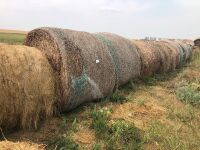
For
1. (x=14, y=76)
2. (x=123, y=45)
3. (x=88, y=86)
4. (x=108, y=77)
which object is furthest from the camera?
(x=123, y=45)

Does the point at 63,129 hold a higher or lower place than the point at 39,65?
lower

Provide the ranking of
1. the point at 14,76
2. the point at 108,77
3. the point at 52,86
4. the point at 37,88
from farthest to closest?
the point at 108,77
the point at 52,86
the point at 37,88
the point at 14,76

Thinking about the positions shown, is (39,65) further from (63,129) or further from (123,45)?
(123,45)

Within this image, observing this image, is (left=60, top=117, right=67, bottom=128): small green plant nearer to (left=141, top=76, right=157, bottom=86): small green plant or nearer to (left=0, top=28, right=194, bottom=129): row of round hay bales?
(left=0, top=28, right=194, bottom=129): row of round hay bales

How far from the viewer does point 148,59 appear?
1400 cm

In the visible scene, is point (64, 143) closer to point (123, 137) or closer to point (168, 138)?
point (123, 137)

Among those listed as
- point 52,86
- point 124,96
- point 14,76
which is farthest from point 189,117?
point 14,76

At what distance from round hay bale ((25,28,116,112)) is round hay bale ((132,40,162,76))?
4125 mm

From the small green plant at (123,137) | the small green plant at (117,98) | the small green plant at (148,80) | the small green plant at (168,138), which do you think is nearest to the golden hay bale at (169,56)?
the small green plant at (148,80)

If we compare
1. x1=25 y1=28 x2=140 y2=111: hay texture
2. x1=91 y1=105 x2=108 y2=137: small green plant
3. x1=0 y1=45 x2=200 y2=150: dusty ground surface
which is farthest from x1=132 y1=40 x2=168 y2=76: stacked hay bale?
x1=91 y1=105 x2=108 y2=137: small green plant

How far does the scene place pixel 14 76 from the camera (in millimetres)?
6738

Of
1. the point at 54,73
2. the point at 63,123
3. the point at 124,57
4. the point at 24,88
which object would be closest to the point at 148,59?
Result: the point at 124,57

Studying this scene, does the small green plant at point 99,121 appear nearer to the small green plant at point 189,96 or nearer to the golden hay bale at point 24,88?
the golden hay bale at point 24,88

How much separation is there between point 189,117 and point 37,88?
12.3 feet
